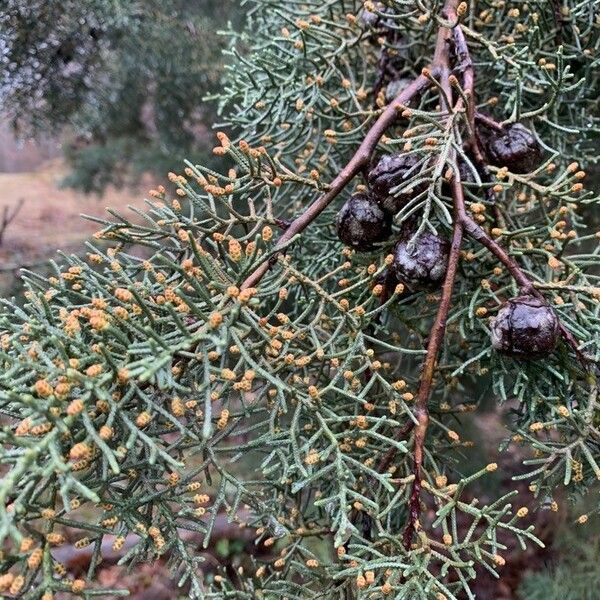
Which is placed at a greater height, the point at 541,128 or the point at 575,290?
the point at 541,128

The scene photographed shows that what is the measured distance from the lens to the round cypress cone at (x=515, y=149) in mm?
1378

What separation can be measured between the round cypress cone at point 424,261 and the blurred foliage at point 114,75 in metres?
1.82

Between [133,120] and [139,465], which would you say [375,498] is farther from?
[133,120]

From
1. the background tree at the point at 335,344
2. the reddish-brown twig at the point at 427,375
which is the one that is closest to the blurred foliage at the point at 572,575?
the background tree at the point at 335,344

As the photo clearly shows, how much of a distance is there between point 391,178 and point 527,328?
38 cm

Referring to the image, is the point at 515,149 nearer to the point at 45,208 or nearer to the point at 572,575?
the point at 572,575

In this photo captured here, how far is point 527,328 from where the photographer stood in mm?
1155

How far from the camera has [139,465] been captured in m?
1.10

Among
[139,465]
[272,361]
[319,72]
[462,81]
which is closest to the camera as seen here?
[139,465]

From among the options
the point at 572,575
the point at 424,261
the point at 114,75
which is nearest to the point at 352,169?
the point at 424,261

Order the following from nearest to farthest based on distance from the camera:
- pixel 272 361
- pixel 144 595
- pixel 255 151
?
pixel 272 361 < pixel 255 151 < pixel 144 595

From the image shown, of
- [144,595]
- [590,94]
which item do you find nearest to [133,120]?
[144,595]

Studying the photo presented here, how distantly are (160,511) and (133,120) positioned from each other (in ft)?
12.5

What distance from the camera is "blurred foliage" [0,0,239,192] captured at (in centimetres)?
253
